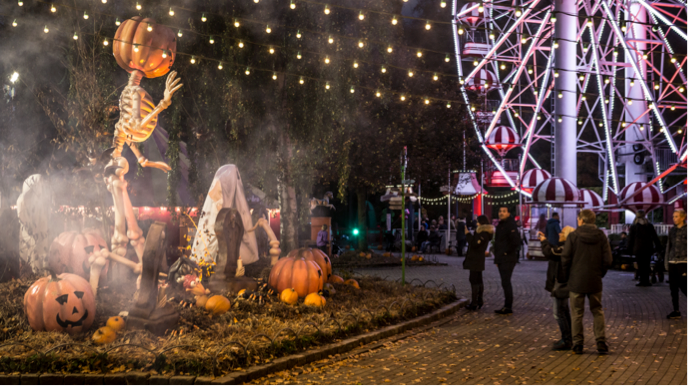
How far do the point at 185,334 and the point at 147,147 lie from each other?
9.24m

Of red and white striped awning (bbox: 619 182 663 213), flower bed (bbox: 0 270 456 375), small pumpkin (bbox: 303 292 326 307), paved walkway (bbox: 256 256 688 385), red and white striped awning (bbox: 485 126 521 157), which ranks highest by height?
red and white striped awning (bbox: 485 126 521 157)

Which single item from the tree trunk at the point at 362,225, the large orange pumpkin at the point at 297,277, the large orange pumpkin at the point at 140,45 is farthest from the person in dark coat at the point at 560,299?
the tree trunk at the point at 362,225

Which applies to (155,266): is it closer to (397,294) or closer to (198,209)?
(397,294)

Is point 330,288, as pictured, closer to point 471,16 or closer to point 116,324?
point 116,324

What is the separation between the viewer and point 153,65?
9.76 m

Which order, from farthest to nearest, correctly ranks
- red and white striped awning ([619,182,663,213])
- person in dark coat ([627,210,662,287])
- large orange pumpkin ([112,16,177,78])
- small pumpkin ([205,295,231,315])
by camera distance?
red and white striped awning ([619,182,663,213]) < person in dark coat ([627,210,662,287]) < large orange pumpkin ([112,16,177,78]) < small pumpkin ([205,295,231,315])

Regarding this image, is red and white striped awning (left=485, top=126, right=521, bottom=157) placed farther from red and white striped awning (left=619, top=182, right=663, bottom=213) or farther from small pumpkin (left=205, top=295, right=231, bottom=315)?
small pumpkin (left=205, top=295, right=231, bottom=315)

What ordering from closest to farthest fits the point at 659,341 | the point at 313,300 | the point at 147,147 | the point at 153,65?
the point at 659,341
the point at 313,300
the point at 153,65
the point at 147,147

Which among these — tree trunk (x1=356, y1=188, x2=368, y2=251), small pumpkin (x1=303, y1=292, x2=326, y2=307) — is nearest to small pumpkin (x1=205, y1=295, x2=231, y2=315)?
small pumpkin (x1=303, y1=292, x2=326, y2=307)

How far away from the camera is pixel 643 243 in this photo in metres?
14.5

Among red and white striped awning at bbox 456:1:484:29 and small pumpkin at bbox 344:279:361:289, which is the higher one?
red and white striped awning at bbox 456:1:484:29

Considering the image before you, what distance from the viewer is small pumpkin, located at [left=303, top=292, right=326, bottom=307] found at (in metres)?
8.99

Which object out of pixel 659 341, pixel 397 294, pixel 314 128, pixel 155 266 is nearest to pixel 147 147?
pixel 314 128

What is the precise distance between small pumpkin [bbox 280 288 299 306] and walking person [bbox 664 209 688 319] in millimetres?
5992
